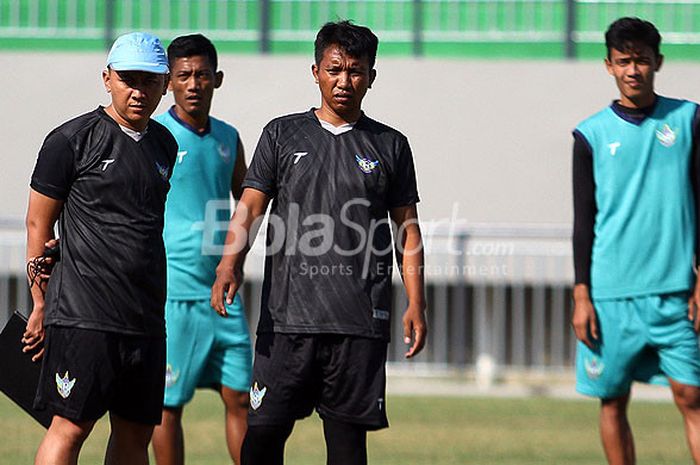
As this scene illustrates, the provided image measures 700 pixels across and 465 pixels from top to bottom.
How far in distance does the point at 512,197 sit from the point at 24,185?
198 inches

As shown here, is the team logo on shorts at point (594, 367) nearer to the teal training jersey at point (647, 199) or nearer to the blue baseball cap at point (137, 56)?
the teal training jersey at point (647, 199)

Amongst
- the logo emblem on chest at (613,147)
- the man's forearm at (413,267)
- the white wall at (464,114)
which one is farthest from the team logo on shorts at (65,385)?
the white wall at (464,114)

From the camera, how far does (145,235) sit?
6082 mm

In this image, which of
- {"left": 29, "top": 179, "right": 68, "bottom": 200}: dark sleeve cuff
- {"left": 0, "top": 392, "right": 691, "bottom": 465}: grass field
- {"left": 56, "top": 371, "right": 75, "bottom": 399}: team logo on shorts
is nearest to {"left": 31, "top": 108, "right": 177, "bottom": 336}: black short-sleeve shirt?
{"left": 29, "top": 179, "right": 68, "bottom": 200}: dark sleeve cuff

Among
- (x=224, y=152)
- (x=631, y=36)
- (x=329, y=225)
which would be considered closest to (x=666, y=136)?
(x=631, y=36)

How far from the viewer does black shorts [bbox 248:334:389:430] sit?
6.35m

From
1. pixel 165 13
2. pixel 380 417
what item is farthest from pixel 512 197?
pixel 380 417

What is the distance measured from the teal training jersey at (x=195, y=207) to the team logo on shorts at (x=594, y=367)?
6.48ft

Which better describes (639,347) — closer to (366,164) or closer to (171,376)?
(366,164)

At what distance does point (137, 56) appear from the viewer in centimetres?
599

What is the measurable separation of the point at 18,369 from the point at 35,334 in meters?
0.28

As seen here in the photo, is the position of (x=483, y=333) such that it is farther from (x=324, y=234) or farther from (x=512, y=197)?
(x=324, y=234)

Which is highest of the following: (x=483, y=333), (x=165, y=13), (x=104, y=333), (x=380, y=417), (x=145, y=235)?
(x=165, y=13)

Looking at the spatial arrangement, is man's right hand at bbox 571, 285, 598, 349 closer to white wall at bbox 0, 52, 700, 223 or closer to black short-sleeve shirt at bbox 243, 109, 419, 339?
black short-sleeve shirt at bbox 243, 109, 419, 339
